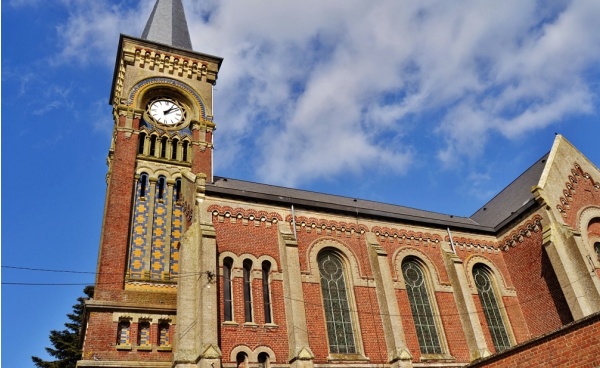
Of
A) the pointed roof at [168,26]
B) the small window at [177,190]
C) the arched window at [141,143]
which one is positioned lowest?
the small window at [177,190]

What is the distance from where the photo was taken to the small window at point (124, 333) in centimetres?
1877

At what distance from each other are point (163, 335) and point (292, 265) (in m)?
6.19

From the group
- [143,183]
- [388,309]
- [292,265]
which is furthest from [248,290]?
[143,183]

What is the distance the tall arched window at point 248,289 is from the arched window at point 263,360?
55.7 inches

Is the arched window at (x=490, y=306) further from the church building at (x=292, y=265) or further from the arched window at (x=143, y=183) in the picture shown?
the arched window at (x=143, y=183)

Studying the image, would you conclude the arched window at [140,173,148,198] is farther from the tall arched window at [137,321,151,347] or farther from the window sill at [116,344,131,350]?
the window sill at [116,344,131,350]

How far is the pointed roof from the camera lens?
101 feet

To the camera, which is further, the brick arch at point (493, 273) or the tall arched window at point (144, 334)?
the brick arch at point (493, 273)

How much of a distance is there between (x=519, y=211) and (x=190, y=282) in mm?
17510

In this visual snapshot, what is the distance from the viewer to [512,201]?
27.9 metres

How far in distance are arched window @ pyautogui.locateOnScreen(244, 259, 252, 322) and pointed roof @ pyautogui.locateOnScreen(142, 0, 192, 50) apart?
1716 cm

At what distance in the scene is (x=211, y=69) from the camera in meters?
29.8

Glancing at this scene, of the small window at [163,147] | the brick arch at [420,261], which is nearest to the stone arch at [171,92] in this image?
the small window at [163,147]

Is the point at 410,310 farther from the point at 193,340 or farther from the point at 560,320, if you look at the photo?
the point at 193,340
